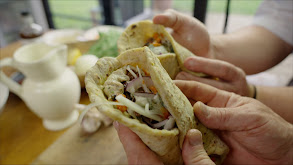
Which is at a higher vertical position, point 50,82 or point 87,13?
point 50,82

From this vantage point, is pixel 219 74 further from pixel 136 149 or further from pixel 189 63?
pixel 136 149

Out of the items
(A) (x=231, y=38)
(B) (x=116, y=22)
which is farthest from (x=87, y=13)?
(A) (x=231, y=38)

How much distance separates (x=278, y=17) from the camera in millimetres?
2088

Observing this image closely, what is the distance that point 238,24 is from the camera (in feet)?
14.4

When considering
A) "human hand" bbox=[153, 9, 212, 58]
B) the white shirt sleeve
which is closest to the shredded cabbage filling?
"human hand" bbox=[153, 9, 212, 58]

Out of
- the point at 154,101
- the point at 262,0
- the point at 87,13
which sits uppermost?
the point at 262,0

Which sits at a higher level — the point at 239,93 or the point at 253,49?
the point at 253,49

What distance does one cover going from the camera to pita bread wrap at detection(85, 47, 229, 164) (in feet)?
2.62

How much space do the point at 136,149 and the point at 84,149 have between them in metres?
0.71

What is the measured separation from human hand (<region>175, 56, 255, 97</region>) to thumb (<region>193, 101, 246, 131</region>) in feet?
1.72

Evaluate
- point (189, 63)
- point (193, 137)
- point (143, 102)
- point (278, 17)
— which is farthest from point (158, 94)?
point (278, 17)

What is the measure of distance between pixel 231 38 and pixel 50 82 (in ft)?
6.17

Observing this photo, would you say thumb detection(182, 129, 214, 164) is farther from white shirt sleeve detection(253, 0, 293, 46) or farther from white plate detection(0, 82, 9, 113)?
white shirt sleeve detection(253, 0, 293, 46)

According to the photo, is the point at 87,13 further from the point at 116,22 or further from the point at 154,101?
the point at 154,101
